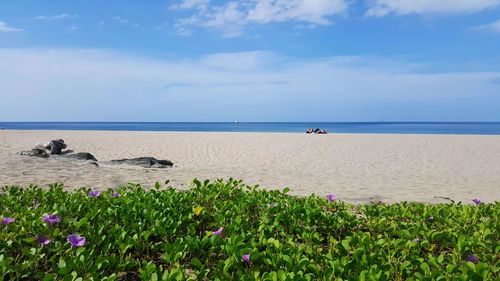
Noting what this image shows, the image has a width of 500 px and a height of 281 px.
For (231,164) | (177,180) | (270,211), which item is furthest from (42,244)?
(231,164)

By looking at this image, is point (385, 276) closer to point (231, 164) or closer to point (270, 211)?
point (270, 211)

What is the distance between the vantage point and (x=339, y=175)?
46.2 ft

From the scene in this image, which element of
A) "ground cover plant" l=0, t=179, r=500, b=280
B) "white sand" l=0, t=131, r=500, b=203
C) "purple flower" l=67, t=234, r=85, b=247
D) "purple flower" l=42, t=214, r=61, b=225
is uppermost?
"purple flower" l=42, t=214, r=61, b=225

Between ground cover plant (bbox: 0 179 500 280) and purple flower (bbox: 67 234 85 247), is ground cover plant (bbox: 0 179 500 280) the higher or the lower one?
the lower one

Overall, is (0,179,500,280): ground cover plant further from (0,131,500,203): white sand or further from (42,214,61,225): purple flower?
(0,131,500,203): white sand

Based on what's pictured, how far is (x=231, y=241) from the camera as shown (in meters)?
3.49

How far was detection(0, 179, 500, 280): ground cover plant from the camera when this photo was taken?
10.2 ft

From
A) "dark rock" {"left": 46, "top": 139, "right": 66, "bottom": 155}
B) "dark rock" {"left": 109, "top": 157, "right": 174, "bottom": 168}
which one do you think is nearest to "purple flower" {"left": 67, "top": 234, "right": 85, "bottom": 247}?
"dark rock" {"left": 109, "top": 157, "right": 174, "bottom": 168}

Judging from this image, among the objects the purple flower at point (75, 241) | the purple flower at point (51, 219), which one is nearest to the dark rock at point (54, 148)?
the purple flower at point (51, 219)

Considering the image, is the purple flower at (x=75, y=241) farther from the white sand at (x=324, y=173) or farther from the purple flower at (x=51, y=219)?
the white sand at (x=324, y=173)

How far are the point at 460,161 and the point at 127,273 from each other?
18.4 m

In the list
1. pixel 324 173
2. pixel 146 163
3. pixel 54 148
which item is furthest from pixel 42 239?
pixel 54 148

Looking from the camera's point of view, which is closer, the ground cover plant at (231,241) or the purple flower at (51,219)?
the ground cover plant at (231,241)

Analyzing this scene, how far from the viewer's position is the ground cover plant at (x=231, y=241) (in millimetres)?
3105
